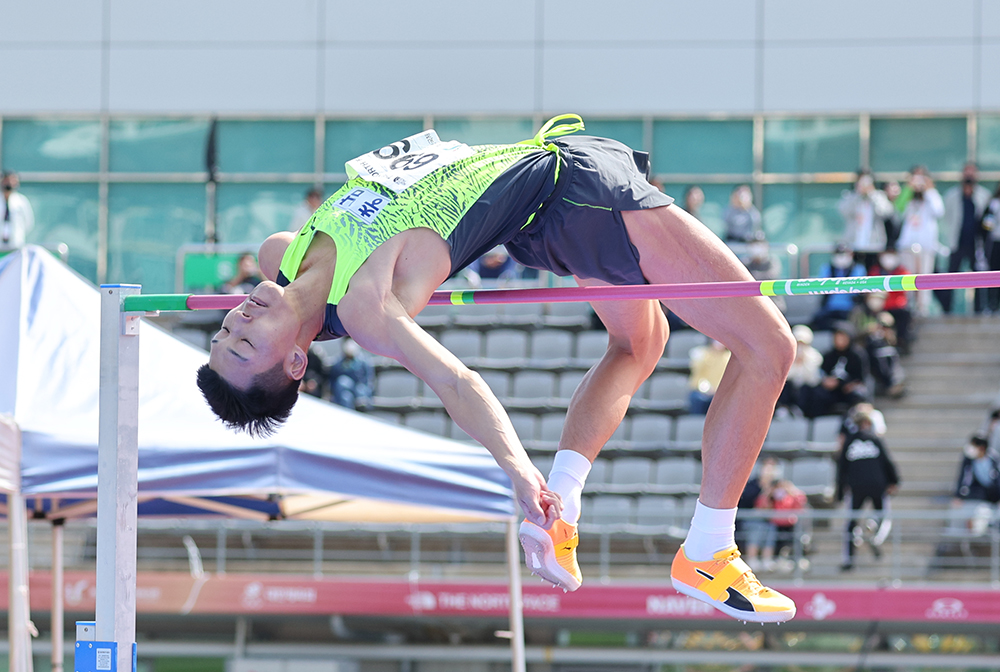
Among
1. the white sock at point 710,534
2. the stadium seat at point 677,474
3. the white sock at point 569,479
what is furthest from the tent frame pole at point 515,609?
the stadium seat at point 677,474

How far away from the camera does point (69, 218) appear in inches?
716

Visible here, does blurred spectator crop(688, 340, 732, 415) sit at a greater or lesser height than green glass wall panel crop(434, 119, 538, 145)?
lesser

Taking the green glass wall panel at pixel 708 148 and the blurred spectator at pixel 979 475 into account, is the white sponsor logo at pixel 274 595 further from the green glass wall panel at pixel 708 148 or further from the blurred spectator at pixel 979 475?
the green glass wall panel at pixel 708 148

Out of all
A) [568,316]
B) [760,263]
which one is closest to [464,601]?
[760,263]

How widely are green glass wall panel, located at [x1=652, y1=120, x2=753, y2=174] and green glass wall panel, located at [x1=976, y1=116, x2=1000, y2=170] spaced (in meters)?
2.98

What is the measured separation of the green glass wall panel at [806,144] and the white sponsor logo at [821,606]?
8494 mm

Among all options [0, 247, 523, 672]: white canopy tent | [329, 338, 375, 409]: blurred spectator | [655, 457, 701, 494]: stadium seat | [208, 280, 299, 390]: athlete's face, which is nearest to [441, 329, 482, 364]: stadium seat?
[329, 338, 375, 409]: blurred spectator

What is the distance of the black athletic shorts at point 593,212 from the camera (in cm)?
362

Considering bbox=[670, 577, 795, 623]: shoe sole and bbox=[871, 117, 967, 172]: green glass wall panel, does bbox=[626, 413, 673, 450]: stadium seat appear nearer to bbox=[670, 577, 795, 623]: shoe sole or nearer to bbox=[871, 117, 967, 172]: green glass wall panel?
bbox=[871, 117, 967, 172]: green glass wall panel

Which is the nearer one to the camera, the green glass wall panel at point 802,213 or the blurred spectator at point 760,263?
the blurred spectator at point 760,263

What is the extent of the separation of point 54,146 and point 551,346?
844 cm

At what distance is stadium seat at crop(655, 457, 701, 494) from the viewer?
1166 centimetres

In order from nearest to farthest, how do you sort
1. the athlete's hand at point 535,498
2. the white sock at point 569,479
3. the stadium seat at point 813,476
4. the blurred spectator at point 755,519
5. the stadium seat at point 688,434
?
the athlete's hand at point 535,498, the white sock at point 569,479, the blurred spectator at point 755,519, the stadium seat at point 813,476, the stadium seat at point 688,434

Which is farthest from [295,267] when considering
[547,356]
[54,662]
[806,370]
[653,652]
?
[547,356]
